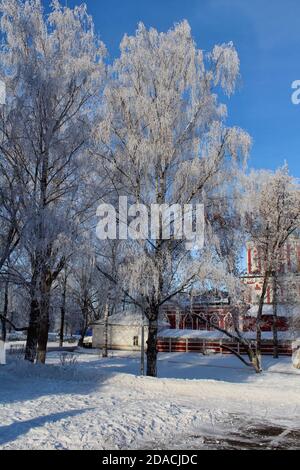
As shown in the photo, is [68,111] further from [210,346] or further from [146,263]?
[210,346]

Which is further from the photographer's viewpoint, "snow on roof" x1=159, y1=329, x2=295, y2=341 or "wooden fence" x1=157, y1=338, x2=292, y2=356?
"snow on roof" x1=159, y1=329, x2=295, y2=341

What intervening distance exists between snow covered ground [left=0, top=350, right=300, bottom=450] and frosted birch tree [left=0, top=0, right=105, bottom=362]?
3.92 meters

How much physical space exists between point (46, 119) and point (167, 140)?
4661 mm

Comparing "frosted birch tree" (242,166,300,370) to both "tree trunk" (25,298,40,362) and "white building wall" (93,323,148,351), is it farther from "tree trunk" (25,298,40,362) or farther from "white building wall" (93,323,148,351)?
"white building wall" (93,323,148,351)

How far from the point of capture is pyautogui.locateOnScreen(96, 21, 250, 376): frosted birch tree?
17984mm

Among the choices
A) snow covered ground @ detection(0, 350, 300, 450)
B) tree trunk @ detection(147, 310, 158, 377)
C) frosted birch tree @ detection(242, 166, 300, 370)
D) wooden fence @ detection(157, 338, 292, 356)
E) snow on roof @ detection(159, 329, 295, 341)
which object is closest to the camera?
snow covered ground @ detection(0, 350, 300, 450)

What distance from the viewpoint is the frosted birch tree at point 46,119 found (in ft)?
55.4

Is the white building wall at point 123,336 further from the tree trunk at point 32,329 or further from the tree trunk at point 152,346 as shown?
the tree trunk at point 32,329

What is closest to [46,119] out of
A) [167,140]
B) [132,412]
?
[167,140]

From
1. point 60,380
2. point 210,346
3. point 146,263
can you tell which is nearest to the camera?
point 60,380

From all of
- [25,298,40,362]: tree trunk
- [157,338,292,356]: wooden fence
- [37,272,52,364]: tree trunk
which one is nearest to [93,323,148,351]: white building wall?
[157,338,292,356]: wooden fence

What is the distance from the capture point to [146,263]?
17.2 m

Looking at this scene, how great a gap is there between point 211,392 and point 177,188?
8.22 metres
